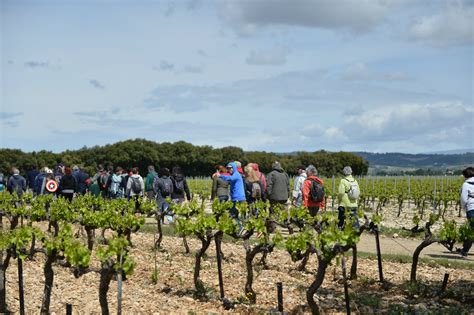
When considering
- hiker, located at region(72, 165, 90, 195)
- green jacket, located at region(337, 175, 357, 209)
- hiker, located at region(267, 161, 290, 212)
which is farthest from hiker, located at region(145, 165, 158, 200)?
green jacket, located at region(337, 175, 357, 209)

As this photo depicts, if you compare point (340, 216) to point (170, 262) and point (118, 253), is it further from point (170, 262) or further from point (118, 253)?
point (118, 253)

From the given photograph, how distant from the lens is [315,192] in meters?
13.9

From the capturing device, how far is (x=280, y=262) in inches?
501

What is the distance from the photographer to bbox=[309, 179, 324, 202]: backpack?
1390cm

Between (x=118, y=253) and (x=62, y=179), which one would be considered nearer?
(x=118, y=253)

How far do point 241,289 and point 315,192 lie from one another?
157 inches

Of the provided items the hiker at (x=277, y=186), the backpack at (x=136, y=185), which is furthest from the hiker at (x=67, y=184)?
the hiker at (x=277, y=186)

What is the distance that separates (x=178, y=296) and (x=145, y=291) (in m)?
0.68

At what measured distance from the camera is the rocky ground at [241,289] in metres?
9.58

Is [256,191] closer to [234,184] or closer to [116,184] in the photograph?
[234,184]

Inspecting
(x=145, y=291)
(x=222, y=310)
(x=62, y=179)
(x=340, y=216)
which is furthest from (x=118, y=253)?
(x=62, y=179)

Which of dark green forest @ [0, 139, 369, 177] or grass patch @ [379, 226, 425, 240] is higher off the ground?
dark green forest @ [0, 139, 369, 177]

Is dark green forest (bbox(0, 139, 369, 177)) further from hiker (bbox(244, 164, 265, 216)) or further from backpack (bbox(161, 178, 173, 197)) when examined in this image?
backpack (bbox(161, 178, 173, 197))

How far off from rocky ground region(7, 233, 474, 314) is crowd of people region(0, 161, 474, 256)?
1052 millimetres
